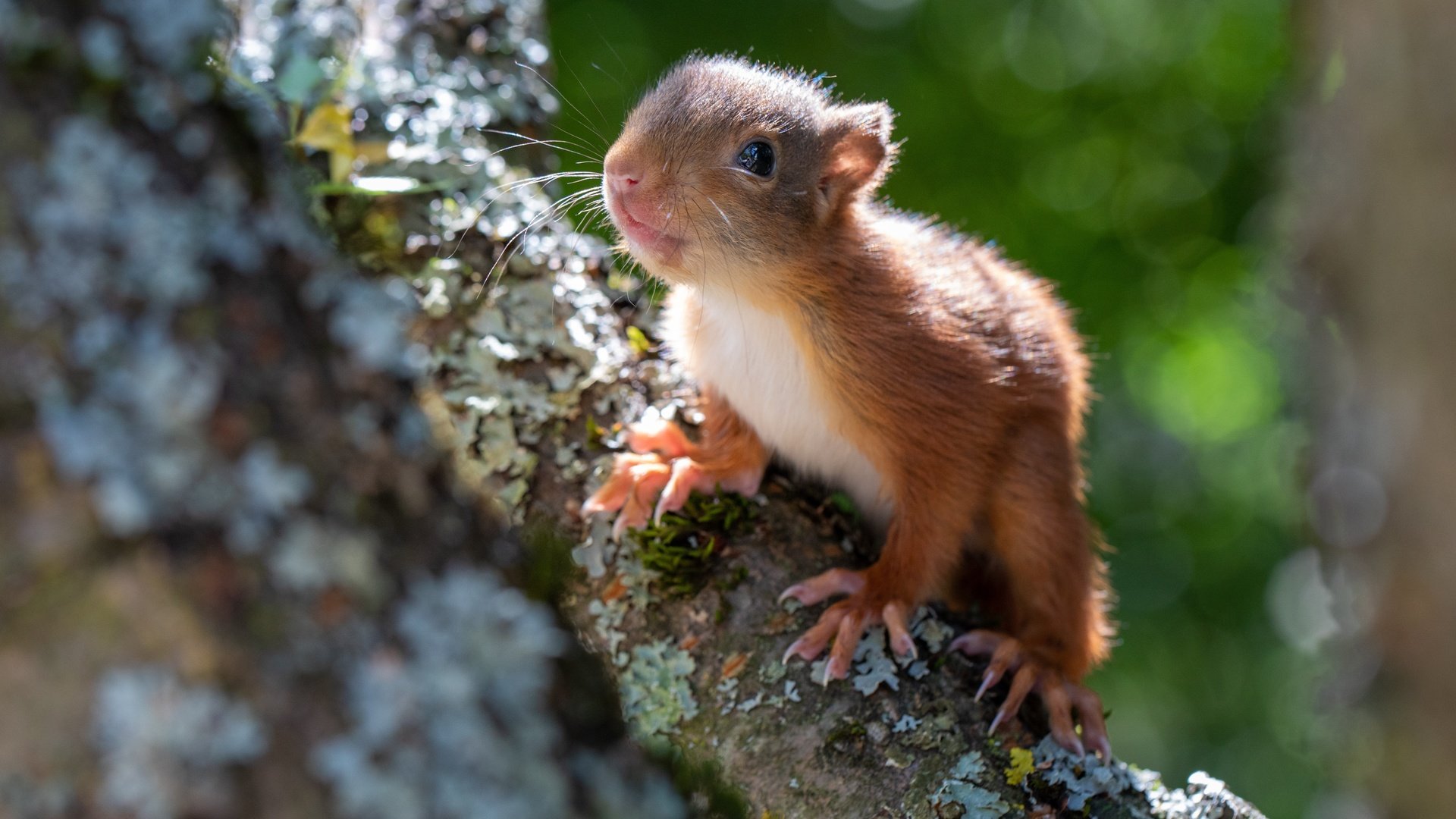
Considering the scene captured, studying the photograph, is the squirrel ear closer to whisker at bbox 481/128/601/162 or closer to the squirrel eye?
the squirrel eye

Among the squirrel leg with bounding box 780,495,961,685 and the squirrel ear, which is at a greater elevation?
the squirrel ear

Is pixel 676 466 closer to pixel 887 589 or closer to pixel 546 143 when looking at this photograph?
pixel 887 589

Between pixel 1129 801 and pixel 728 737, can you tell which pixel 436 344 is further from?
pixel 1129 801

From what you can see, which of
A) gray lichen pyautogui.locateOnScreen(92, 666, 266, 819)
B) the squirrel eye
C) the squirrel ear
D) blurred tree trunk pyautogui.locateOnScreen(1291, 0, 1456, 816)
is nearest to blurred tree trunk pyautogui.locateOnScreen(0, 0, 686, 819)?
gray lichen pyautogui.locateOnScreen(92, 666, 266, 819)

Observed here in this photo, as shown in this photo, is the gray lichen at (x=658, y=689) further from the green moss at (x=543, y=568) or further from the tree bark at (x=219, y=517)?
the tree bark at (x=219, y=517)

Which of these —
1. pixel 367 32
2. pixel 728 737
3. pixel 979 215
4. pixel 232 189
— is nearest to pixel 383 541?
pixel 232 189

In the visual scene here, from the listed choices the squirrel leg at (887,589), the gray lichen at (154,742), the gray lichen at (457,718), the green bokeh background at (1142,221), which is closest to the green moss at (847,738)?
the squirrel leg at (887,589)
